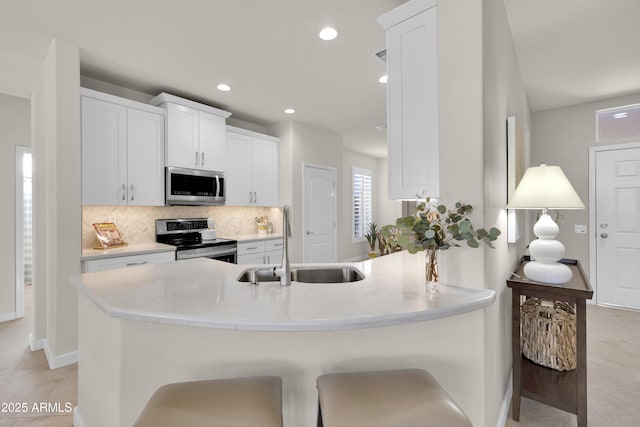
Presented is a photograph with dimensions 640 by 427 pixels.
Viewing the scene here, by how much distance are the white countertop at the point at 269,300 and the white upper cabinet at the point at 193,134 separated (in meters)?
2.15

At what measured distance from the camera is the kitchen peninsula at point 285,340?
3.93 feet

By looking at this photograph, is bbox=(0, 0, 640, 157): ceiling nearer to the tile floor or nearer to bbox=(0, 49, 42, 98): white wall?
bbox=(0, 49, 42, 98): white wall

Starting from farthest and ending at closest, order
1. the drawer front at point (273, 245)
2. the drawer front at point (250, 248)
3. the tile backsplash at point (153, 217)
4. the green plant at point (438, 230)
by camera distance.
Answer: the drawer front at point (273, 245)
the drawer front at point (250, 248)
the tile backsplash at point (153, 217)
the green plant at point (438, 230)

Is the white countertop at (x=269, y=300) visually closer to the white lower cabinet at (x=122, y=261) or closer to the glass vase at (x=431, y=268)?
the glass vase at (x=431, y=268)

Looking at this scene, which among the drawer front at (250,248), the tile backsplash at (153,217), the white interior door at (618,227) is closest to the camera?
the tile backsplash at (153,217)

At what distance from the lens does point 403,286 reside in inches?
60.1

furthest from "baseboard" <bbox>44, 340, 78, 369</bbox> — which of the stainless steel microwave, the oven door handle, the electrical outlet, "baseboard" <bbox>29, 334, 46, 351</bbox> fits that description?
the electrical outlet

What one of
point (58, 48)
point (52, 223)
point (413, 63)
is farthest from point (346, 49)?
point (52, 223)

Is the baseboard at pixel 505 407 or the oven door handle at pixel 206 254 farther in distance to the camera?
the oven door handle at pixel 206 254

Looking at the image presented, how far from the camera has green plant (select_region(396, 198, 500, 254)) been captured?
1.42 metres

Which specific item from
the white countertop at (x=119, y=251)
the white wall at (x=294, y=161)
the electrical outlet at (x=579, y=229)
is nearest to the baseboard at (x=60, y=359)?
the white countertop at (x=119, y=251)

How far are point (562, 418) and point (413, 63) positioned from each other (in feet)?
7.80

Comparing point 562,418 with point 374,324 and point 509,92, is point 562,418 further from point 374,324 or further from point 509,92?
point 509,92

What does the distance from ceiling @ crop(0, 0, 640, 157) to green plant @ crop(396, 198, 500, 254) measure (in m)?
1.56
